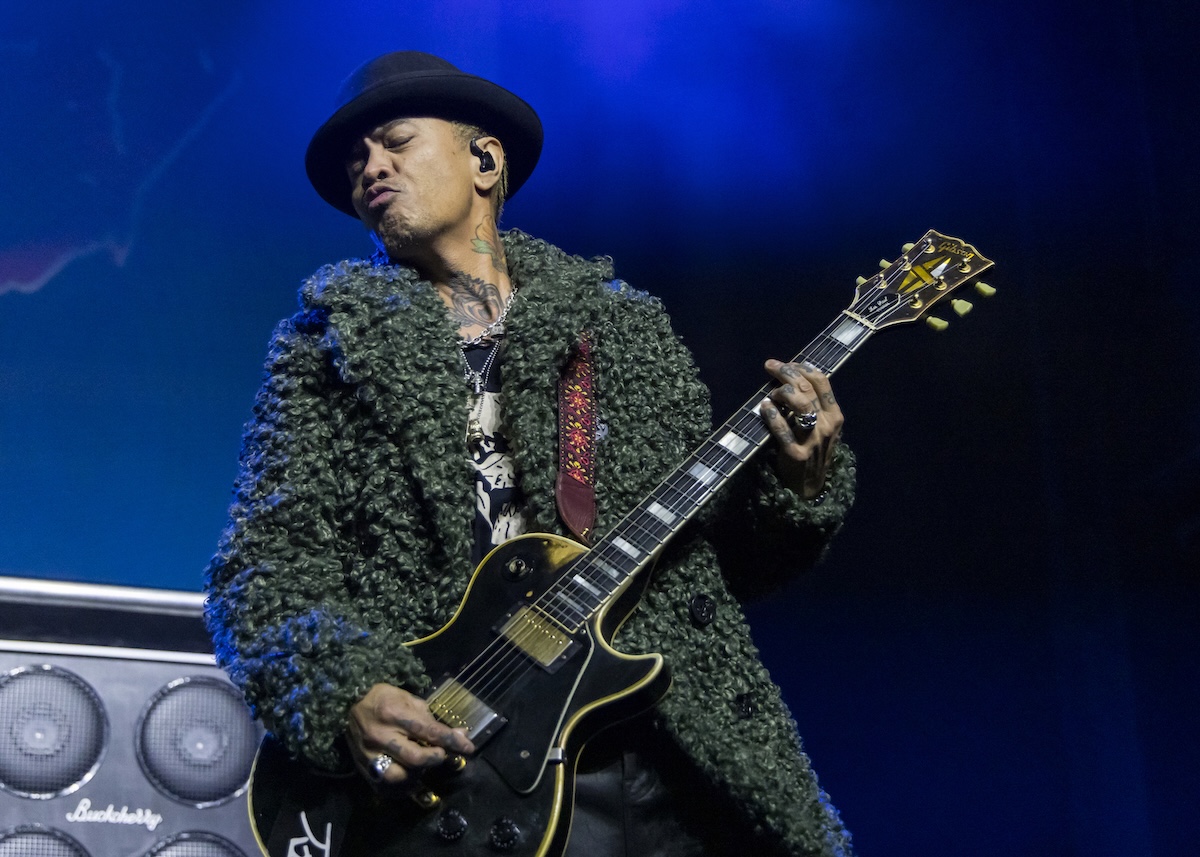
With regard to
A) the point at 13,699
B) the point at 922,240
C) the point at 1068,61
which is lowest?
the point at 13,699

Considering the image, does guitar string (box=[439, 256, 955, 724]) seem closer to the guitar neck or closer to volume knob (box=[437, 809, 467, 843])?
the guitar neck

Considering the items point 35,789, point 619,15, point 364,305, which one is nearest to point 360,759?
point 364,305

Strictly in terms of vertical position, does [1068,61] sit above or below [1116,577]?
above

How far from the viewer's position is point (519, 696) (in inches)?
58.1

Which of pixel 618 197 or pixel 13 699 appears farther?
pixel 618 197

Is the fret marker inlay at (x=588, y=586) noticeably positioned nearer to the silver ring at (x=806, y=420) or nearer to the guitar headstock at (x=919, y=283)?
the silver ring at (x=806, y=420)

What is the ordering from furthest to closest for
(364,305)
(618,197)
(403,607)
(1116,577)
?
(618,197)
(1116,577)
(364,305)
(403,607)

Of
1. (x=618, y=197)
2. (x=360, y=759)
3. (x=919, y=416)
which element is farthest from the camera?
A: (x=618, y=197)

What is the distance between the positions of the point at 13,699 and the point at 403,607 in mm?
802

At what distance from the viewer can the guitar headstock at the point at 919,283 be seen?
1.87 meters

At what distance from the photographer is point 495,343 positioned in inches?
76.2

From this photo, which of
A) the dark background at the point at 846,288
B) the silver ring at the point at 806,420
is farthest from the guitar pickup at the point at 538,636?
the dark background at the point at 846,288

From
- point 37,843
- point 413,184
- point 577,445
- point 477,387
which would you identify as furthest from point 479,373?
point 37,843

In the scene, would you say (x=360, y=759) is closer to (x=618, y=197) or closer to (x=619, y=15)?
(x=618, y=197)
